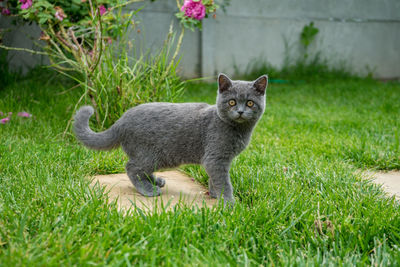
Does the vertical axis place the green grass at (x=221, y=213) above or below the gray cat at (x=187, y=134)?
below

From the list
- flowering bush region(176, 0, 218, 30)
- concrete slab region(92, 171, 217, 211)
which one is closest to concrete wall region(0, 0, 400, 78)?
flowering bush region(176, 0, 218, 30)

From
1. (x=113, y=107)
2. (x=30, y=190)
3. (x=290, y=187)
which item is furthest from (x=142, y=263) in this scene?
(x=113, y=107)

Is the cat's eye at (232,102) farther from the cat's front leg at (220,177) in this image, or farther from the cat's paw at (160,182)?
the cat's paw at (160,182)

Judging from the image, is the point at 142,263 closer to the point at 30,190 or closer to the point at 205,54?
the point at 30,190

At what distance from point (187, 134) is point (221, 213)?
0.59 meters

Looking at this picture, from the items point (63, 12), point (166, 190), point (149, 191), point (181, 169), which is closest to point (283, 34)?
point (63, 12)

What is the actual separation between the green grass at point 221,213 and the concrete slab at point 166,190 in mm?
100

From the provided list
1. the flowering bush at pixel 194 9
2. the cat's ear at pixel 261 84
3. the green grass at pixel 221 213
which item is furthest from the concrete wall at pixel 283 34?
the cat's ear at pixel 261 84

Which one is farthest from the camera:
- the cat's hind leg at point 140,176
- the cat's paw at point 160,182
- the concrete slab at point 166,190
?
the cat's paw at point 160,182

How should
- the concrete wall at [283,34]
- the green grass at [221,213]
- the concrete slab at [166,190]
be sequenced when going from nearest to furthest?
the green grass at [221,213]
the concrete slab at [166,190]
the concrete wall at [283,34]

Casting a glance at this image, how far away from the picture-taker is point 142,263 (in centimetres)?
132

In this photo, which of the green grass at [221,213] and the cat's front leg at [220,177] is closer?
the green grass at [221,213]

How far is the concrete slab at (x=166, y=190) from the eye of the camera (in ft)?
6.75

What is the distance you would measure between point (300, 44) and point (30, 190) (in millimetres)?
6783
